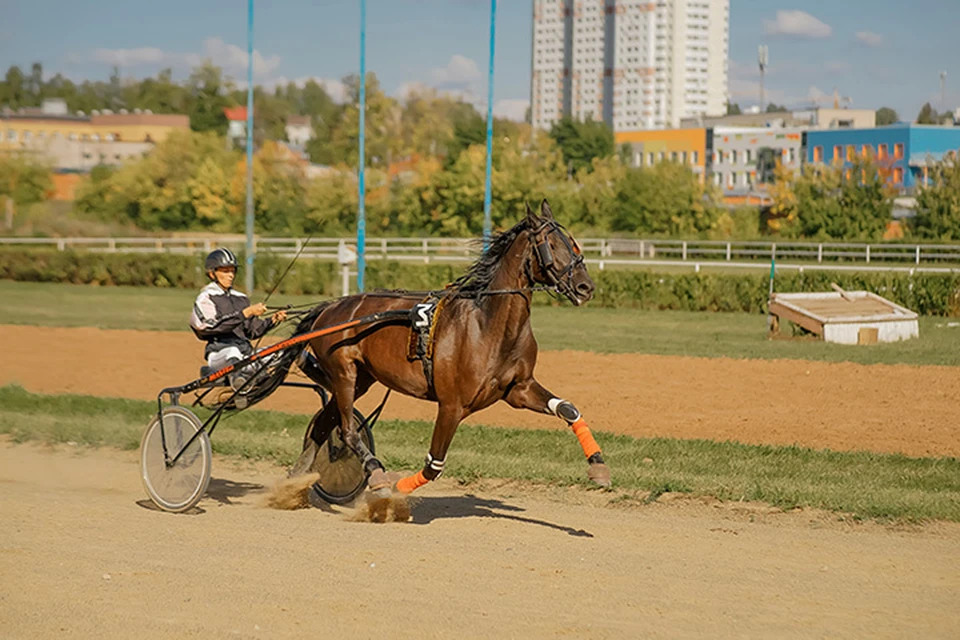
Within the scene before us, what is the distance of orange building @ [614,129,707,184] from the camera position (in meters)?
101

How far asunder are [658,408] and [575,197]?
45.5 meters

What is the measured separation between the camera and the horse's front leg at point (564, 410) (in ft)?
25.6

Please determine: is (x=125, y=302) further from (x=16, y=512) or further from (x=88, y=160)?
(x=88, y=160)

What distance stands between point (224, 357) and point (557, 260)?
2.84m

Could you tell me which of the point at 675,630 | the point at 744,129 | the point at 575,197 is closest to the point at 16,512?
the point at 675,630

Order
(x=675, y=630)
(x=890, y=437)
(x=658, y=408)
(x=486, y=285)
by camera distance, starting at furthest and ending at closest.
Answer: (x=658, y=408)
(x=890, y=437)
(x=486, y=285)
(x=675, y=630)

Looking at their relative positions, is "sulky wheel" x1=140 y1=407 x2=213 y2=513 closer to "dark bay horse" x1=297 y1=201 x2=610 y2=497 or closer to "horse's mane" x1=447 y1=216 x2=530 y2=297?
"dark bay horse" x1=297 y1=201 x2=610 y2=497

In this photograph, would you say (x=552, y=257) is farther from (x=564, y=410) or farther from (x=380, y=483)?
(x=380, y=483)

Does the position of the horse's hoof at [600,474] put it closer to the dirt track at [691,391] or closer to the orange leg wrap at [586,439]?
the orange leg wrap at [586,439]

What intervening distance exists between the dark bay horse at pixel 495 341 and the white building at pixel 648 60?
6495 inches

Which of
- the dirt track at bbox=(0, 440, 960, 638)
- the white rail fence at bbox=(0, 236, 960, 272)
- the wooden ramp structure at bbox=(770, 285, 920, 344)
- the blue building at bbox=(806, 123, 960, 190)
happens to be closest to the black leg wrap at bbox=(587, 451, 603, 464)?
the dirt track at bbox=(0, 440, 960, 638)

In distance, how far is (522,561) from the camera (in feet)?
24.2

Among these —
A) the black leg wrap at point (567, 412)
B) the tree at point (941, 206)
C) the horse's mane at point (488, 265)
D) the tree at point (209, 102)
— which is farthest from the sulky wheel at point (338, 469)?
the tree at point (209, 102)

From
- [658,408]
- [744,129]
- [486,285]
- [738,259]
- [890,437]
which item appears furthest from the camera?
[744,129]
